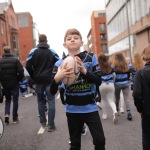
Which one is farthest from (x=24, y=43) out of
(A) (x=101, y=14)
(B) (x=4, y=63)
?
(B) (x=4, y=63)

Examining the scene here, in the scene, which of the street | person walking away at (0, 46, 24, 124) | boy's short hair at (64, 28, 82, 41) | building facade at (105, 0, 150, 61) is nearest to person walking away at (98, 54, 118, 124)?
the street

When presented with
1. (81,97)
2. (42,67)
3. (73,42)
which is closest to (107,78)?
(42,67)

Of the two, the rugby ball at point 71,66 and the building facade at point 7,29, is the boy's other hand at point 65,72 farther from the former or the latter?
the building facade at point 7,29

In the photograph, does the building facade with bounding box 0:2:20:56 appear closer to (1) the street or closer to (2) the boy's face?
(1) the street

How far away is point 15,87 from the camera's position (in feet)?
26.3

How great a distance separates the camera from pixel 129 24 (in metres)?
44.3

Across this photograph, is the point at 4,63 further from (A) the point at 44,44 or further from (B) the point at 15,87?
(A) the point at 44,44

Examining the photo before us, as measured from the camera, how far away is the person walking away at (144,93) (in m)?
3.61

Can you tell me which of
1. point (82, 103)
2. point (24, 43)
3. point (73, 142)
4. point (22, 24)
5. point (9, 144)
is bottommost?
point (9, 144)

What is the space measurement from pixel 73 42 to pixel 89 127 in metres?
1.01

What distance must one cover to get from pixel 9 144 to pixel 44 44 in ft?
7.44

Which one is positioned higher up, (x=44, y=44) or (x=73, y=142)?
(x=44, y=44)

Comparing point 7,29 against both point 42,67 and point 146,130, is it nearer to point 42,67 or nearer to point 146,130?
point 42,67

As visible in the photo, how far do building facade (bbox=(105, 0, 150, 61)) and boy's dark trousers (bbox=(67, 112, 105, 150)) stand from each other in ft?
94.3
